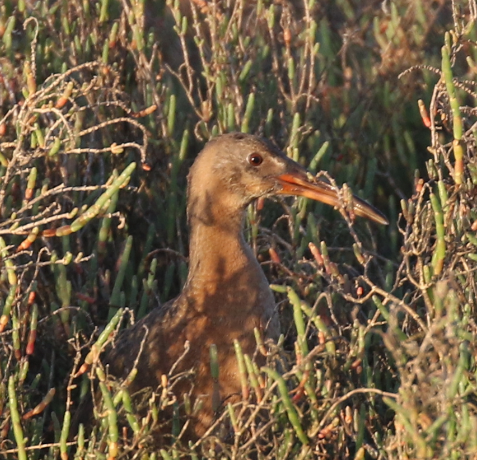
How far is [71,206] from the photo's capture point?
431 centimetres

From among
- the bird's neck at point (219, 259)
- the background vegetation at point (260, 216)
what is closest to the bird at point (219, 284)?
the bird's neck at point (219, 259)

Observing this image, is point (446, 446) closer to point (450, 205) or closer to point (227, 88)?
point (450, 205)

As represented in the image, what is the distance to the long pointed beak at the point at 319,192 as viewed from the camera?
11.9 feet

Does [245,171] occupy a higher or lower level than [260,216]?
higher

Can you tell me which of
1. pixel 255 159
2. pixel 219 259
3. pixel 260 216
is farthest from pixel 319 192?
pixel 260 216

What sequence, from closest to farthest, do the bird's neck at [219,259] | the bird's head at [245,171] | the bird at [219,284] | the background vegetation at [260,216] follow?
1. the background vegetation at [260,216]
2. the bird at [219,284]
3. the bird's neck at [219,259]
4. the bird's head at [245,171]

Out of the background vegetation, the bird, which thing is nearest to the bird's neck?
the bird

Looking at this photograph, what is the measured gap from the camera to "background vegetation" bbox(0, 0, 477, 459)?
9.20 feet

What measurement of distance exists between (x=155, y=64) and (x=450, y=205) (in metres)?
2.45

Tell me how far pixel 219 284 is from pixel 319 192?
0.46m

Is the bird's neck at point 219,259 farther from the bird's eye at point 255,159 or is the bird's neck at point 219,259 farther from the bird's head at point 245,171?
the bird's eye at point 255,159

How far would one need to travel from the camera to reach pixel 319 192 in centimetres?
372

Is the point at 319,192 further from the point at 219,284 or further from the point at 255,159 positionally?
the point at 219,284

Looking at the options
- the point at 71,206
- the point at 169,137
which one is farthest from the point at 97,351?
the point at 169,137
